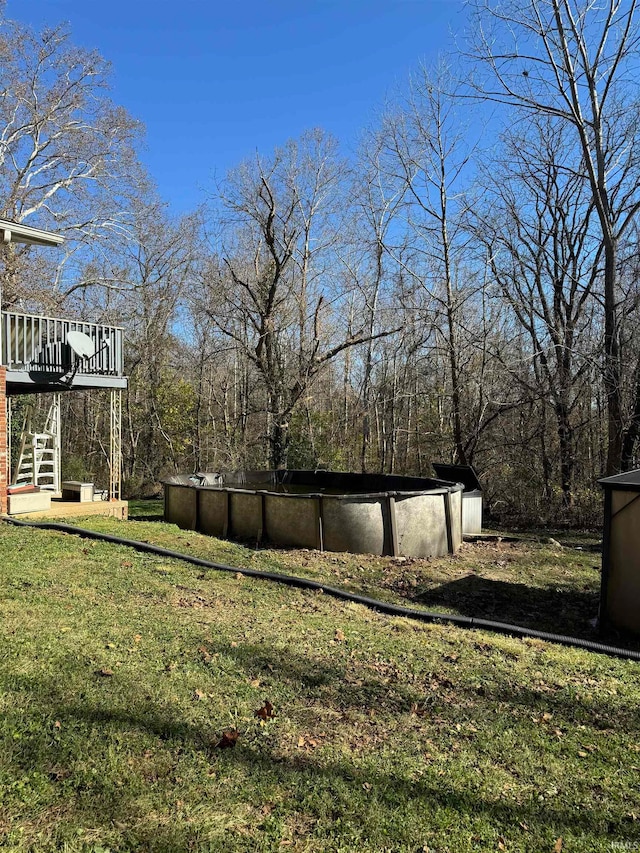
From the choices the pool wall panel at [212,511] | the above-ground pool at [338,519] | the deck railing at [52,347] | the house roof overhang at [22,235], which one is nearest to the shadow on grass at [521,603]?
the above-ground pool at [338,519]

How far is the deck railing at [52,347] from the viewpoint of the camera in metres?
9.72

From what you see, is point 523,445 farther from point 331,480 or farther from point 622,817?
point 622,817

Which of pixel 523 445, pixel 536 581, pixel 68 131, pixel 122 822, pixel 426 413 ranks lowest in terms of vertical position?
pixel 536 581

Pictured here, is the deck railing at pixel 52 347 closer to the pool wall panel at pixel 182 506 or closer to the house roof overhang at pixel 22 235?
the house roof overhang at pixel 22 235

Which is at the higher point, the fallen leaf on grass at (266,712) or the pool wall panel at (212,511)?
the pool wall panel at (212,511)

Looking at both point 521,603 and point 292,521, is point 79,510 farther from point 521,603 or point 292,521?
point 521,603

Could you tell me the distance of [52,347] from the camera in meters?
10.4

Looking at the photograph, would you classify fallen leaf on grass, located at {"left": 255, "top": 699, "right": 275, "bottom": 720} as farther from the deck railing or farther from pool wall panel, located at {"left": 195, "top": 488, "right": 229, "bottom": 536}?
the deck railing

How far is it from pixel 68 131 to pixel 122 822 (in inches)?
923

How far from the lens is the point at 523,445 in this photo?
1528cm

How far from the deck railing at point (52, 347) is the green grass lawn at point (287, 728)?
5.79 m

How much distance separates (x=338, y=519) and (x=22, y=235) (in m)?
7.75

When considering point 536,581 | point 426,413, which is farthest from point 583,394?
point 536,581

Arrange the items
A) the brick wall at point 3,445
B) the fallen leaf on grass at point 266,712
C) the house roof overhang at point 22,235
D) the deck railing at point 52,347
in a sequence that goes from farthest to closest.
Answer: the deck railing at point 52,347, the house roof overhang at point 22,235, the brick wall at point 3,445, the fallen leaf on grass at point 266,712
